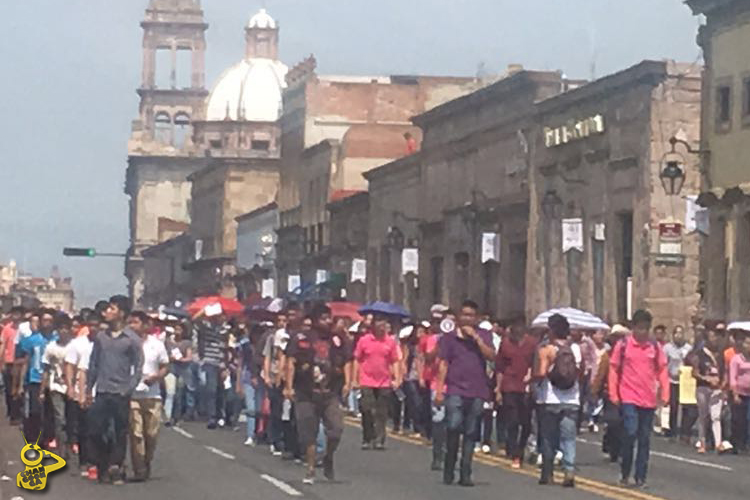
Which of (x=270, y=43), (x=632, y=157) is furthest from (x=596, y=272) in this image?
(x=270, y=43)

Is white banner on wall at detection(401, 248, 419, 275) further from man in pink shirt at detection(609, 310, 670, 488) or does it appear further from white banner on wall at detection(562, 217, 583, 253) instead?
man in pink shirt at detection(609, 310, 670, 488)

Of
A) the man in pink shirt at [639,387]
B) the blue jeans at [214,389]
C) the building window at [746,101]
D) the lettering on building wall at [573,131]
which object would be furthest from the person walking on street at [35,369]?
the lettering on building wall at [573,131]

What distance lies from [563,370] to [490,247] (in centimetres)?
4254

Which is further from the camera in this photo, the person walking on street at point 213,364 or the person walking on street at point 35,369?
the person walking on street at point 213,364

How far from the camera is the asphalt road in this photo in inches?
855

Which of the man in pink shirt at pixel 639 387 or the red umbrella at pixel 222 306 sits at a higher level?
the red umbrella at pixel 222 306

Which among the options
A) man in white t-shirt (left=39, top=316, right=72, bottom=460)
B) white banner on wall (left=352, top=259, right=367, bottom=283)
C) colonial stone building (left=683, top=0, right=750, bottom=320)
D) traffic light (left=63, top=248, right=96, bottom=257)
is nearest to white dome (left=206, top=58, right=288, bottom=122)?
traffic light (left=63, top=248, right=96, bottom=257)

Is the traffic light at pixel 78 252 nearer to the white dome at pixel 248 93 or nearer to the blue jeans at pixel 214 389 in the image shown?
the white dome at pixel 248 93

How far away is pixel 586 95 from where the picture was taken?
5838 cm

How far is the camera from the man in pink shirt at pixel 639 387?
23078 millimetres

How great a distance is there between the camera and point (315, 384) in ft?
75.7

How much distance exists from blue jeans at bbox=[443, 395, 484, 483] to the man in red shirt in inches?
143

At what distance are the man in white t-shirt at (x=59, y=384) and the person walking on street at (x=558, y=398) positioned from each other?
5.48m
